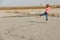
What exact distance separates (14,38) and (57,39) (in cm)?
211

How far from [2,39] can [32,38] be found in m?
1.42

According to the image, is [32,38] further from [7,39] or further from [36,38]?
[7,39]

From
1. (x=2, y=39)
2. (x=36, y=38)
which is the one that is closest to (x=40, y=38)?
(x=36, y=38)

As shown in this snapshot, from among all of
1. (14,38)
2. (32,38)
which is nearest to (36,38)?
(32,38)

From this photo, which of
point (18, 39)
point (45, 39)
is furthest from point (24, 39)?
point (45, 39)

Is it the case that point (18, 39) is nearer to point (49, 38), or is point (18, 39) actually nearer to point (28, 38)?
point (28, 38)

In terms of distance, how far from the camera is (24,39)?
40.0ft

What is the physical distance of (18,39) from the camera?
12.1 metres

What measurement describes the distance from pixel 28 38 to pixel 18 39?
562mm

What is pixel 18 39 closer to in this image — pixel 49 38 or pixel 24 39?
pixel 24 39

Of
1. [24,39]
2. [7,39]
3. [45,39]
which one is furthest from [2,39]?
[45,39]

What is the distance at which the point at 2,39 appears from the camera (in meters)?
12.3

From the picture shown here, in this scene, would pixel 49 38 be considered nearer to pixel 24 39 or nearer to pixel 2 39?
pixel 24 39

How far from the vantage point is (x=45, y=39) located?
11.8 meters
